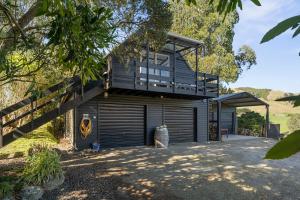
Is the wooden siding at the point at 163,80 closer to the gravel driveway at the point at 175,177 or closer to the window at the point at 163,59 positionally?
the window at the point at 163,59

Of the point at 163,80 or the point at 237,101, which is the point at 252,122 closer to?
the point at 237,101

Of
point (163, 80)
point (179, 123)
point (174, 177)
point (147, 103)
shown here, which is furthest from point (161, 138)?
point (174, 177)

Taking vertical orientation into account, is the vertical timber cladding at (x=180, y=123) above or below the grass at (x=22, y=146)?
above

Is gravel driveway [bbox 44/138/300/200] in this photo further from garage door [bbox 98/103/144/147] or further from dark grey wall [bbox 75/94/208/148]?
garage door [bbox 98/103/144/147]

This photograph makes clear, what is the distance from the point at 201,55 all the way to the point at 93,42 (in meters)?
26.8

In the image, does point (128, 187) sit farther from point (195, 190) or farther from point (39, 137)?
point (39, 137)

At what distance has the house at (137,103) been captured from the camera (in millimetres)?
12250

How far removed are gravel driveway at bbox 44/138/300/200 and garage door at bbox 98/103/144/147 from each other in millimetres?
2151

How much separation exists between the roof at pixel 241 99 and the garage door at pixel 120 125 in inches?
262

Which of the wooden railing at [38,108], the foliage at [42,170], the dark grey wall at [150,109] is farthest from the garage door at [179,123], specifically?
the foliage at [42,170]

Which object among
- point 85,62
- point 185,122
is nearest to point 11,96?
point 185,122

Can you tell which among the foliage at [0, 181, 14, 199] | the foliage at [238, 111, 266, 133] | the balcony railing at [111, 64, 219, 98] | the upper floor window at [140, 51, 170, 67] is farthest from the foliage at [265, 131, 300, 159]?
the foliage at [238, 111, 266, 133]

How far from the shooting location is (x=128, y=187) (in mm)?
7273

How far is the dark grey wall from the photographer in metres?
12.9
